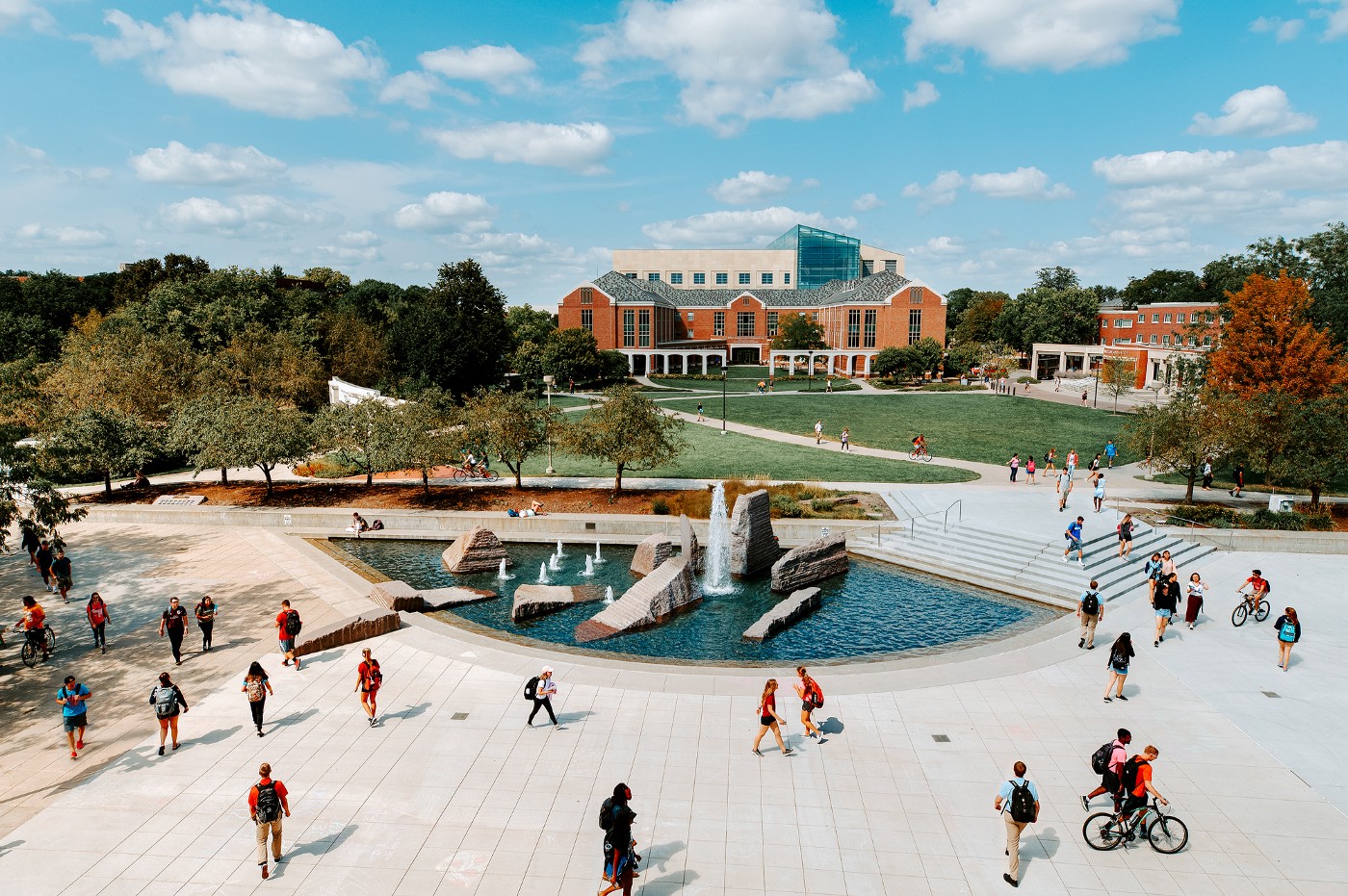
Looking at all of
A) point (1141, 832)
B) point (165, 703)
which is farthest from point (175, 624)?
point (1141, 832)

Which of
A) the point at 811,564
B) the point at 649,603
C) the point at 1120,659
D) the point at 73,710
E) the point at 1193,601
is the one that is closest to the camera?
the point at 73,710

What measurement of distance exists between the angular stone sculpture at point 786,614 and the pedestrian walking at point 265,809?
437 inches

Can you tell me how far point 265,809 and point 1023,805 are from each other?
9583 mm

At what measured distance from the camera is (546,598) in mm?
20688

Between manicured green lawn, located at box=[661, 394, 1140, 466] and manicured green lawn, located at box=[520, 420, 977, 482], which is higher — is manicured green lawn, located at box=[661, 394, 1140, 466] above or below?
above

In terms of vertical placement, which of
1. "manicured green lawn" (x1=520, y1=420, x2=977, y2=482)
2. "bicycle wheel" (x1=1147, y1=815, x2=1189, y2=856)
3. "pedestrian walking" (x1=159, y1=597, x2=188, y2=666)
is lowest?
"bicycle wheel" (x1=1147, y1=815, x2=1189, y2=856)

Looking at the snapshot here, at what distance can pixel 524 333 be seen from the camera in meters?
106

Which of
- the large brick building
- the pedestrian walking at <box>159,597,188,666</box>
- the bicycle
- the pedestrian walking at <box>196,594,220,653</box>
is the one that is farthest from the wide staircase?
the large brick building

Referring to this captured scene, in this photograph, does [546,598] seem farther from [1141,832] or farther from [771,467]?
[771,467]

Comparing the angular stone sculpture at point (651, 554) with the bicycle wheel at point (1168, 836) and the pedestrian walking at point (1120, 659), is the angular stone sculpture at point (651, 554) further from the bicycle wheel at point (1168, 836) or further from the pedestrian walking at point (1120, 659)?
the bicycle wheel at point (1168, 836)

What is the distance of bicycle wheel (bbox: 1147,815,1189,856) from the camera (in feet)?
33.3

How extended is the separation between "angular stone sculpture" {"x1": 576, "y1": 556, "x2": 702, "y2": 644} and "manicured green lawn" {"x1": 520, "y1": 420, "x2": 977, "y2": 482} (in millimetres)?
14412

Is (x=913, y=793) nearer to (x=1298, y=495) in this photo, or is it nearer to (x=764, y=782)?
(x=764, y=782)

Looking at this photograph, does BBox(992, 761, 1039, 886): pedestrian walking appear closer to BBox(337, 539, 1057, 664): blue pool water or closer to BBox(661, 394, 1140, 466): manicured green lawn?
BBox(337, 539, 1057, 664): blue pool water
